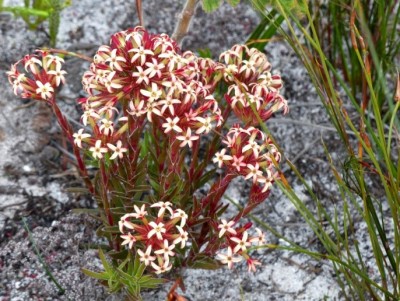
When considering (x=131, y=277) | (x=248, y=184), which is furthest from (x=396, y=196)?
(x=248, y=184)

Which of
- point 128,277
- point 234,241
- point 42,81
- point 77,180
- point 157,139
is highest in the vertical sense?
point 42,81

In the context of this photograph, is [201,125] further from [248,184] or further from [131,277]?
[248,184]

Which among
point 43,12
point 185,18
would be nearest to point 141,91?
point 185,18

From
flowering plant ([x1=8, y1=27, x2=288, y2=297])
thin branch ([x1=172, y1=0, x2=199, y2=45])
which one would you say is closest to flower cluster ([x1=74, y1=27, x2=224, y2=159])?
flowering plant ([x1=8, y1=27, x2=288, y2=297])

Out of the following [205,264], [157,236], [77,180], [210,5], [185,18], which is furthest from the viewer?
[77,180]

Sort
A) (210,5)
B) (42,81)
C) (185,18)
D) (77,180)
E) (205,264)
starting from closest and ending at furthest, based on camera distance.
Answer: (42,81), (205,264), (210,5), (185,18), (77,180)

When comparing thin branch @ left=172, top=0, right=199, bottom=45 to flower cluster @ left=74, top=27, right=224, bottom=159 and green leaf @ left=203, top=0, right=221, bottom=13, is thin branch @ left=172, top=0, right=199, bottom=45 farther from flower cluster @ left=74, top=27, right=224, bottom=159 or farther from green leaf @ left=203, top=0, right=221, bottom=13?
flower cluster @ left=74, top=27, right=224, bottom=159

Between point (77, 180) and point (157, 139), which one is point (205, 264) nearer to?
point (157, 139)
